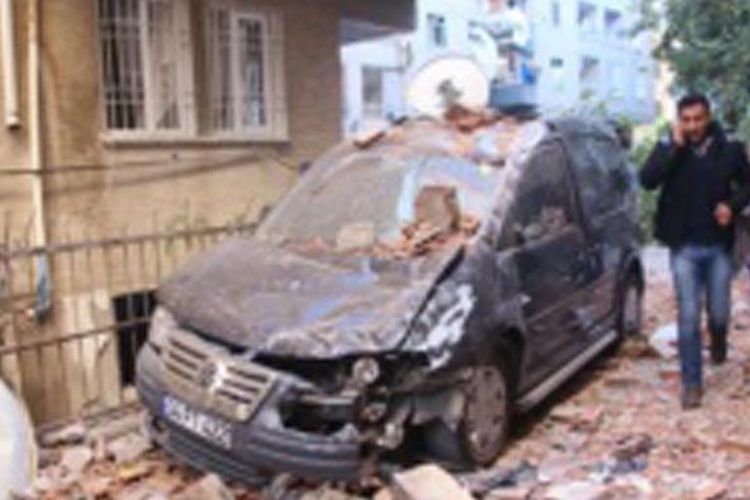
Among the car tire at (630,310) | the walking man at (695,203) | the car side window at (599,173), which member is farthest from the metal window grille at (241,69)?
the walking man at (695,203)

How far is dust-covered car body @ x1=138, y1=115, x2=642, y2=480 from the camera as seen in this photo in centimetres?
443

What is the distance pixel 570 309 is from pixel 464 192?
46.4 inches

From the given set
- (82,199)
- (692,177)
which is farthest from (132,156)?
(692,177)

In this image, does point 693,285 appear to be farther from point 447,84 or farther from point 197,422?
point 197,422

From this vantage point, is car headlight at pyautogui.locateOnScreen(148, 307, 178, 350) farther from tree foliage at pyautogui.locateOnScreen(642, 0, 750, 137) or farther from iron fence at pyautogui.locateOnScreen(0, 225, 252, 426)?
tree foliage at pyautogui.locateOnScreen(642, 0, 750, 137)

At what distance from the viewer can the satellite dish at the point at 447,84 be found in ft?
25.8

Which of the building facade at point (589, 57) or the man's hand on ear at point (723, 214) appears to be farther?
the building facade at point (589, 57)

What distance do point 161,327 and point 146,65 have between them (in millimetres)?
3688

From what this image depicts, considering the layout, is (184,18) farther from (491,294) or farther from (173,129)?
(491,294)

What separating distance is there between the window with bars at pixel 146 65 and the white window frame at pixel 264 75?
12.2 inches

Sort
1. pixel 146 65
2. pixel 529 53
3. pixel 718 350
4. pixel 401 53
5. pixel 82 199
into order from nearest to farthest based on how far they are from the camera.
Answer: pixel 718 350
pixel 82 199
pixel 146 65
pixel 401 53
pixel 529 53

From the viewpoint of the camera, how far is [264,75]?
9375mm

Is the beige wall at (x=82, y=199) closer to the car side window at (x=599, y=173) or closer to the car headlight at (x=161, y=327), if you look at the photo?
the car headlight at (x=161, y=327)

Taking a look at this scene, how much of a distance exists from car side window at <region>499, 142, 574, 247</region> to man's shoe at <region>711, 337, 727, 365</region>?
58.8 inches
